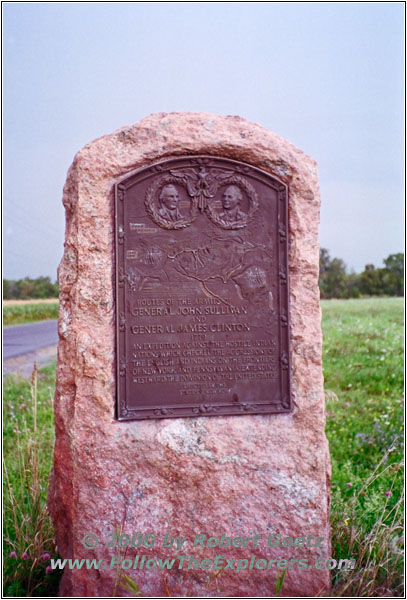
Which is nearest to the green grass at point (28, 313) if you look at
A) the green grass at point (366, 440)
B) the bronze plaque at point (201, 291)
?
the green grass at point (366, 440)

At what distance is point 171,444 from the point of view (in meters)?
3.22

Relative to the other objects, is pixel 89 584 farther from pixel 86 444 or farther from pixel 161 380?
pixel 161 380

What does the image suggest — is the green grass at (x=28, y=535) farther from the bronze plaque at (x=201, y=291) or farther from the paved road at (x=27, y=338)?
the paved road at (x=27, y=338)

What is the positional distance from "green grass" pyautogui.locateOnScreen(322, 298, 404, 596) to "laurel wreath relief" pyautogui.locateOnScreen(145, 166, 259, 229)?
Answer: 2.08m

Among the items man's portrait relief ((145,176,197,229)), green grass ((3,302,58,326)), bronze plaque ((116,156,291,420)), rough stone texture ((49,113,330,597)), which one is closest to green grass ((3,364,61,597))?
rough stone texture ((49,113,330,597))

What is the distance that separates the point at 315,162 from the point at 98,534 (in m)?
2.66

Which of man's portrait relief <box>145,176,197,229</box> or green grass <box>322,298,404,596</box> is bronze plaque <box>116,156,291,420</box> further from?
green grass <box>322,298,404,596</box>

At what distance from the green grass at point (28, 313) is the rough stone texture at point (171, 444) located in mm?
14206

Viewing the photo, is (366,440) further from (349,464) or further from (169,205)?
(169,205)

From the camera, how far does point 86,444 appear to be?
3.21 metres

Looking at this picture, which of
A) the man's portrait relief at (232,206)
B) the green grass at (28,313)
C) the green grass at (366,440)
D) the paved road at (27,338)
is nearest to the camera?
the man's portrait relief at (232,206)

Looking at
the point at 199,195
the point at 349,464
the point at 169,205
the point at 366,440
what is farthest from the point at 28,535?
the point at 366,440

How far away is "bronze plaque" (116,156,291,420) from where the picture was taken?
3.27 meters

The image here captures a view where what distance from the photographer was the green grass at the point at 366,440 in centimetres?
356
